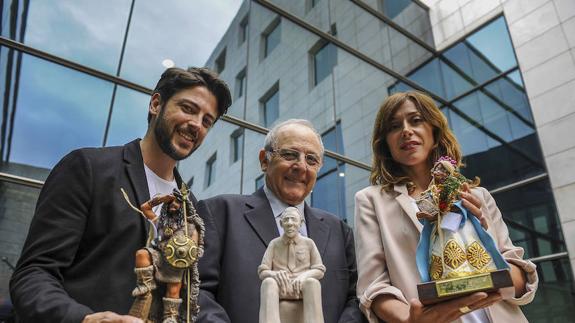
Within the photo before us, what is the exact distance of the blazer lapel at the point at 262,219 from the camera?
2.10m

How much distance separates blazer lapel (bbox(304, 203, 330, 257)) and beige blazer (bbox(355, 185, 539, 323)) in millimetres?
211

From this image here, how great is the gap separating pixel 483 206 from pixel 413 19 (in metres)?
9.14

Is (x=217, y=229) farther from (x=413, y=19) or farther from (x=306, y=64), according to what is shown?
(x=413, y=19)

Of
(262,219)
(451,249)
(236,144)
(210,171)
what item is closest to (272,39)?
(236,144)

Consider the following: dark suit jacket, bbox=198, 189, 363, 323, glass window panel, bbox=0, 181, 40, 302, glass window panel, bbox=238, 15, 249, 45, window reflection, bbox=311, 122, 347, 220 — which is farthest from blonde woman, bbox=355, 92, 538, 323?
glass window panel, bbox=238, 15, 249, 45

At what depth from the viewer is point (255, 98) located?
6.66 metres

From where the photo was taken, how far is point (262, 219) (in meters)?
2.18

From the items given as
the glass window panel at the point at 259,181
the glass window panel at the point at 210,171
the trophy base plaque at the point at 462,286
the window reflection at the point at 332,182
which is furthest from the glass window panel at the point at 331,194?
the trophy base plaque at the point at 462,286

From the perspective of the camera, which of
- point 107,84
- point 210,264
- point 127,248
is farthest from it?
point 107,84

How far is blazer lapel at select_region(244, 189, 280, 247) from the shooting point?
2.10m

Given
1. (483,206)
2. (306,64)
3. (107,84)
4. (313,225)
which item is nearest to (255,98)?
(306,64)

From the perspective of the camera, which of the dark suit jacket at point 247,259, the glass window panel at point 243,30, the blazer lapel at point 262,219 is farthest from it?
the glass window panel at point 243,30

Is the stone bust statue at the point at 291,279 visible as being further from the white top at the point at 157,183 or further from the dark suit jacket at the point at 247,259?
the white top at the point at 157,183

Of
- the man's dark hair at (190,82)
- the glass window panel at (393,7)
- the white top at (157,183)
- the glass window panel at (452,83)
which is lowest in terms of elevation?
the white top at (157,183)
